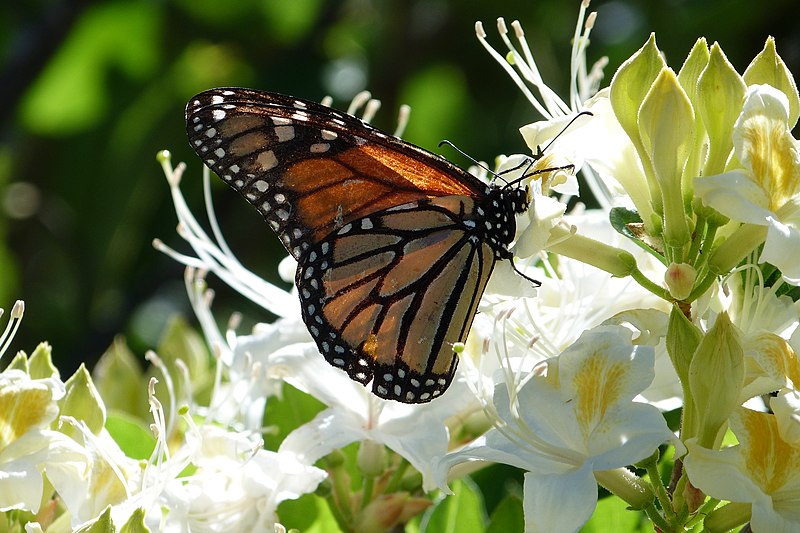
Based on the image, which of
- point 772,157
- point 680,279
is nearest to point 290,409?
point 680,279

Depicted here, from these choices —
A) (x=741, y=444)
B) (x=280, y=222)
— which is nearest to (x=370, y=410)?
(x=280, y=222)

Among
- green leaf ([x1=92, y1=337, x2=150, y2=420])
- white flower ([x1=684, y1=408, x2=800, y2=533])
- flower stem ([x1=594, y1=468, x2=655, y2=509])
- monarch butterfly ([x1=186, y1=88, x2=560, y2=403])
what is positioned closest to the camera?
white flower ([x1=684, y1=408, x2=800, y2=533])

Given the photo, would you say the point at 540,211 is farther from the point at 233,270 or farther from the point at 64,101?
the point at 64,101

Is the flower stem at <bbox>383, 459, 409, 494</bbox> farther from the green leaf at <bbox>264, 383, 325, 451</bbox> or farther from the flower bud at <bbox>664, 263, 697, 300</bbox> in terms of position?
the flower bud at <bbox>664, 263, 697, 300</bbox>

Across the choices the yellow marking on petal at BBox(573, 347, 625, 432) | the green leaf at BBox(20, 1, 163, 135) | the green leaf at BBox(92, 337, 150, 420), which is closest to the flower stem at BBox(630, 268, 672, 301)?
the yellow marking on petal at BBox(573, 347, 625, 432)

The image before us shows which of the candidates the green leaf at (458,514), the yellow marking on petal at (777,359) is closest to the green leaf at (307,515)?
the green leaf at (458,514)
